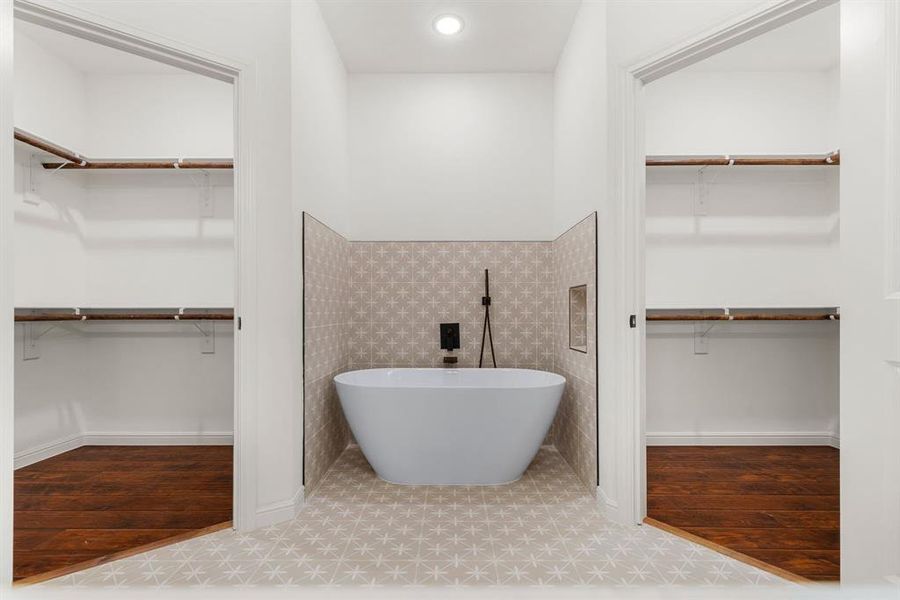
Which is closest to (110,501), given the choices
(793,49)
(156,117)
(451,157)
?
(156,117)

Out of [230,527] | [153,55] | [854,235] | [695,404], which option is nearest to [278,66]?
[153,55]

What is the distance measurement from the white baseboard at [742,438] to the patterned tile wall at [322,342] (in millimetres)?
2159

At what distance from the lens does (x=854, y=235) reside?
140cm

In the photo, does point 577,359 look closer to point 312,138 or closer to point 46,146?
point 312,138

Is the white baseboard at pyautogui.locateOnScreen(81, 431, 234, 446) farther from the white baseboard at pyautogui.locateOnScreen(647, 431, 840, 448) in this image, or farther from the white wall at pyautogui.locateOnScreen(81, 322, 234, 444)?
the white baseboard at pyautogui.locateOnScreen(647, 431, 840, 448)

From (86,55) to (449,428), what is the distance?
10.9ft

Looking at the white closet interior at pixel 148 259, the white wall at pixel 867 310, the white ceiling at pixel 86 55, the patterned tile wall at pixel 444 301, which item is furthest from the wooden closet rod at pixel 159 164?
the white wall at pixel 867 310

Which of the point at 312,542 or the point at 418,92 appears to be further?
the point at 418,92

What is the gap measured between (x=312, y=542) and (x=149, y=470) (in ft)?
4.92

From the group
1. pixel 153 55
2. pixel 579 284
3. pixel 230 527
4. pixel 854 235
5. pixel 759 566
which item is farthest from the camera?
pixel 579 284

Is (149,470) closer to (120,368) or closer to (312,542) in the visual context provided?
(120,368)

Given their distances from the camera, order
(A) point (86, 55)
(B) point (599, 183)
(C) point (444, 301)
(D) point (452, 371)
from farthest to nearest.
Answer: (C) point (444, 301) → (D) point (452, 371) → (A) point (86, 55) → (B) point (599, 183)

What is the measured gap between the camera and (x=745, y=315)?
304cm

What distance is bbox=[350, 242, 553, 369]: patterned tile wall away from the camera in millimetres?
3428
